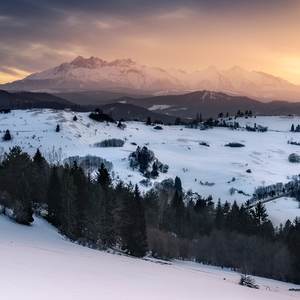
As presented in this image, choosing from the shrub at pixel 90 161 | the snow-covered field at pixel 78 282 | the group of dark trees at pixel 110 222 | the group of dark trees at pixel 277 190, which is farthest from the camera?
the shrub at pixel 90 161

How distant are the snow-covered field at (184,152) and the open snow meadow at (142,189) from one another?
1.30 ft

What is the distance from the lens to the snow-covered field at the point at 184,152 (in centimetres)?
10825

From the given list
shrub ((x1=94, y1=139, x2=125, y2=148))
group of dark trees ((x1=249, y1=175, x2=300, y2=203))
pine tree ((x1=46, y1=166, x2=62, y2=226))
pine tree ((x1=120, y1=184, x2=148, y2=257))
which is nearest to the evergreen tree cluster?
shrub ((x1=94, y1=139, x2=125, y2=148))

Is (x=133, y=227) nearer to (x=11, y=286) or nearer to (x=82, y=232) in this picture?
(x=82, y=232)

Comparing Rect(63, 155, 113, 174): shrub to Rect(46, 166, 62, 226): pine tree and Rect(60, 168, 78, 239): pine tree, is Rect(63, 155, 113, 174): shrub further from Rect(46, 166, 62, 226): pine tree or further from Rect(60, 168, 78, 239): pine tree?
Rect(60, 168, 78, 239): pine tree

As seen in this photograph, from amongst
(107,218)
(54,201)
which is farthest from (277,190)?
(54,201)

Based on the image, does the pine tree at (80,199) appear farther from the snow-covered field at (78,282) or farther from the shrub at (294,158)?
the shrub at (294,158)

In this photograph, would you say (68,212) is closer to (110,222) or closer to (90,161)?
(110,222)

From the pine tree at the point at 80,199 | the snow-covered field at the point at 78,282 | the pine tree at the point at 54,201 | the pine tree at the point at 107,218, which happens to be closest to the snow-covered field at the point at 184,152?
the pine tree at the point at 80,199

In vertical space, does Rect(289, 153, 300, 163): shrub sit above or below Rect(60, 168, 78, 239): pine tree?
above

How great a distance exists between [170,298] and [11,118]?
182410 mm

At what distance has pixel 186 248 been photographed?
49.2 meters

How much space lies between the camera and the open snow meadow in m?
14.7

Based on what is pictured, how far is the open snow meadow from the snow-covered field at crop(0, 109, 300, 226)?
1.30 feet
